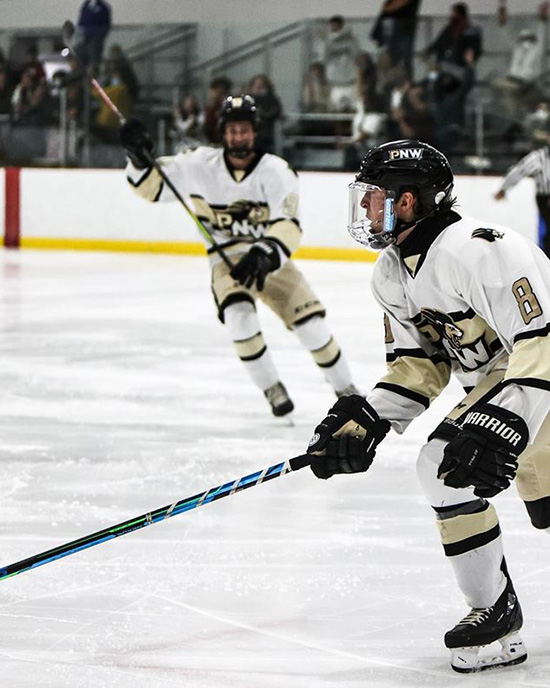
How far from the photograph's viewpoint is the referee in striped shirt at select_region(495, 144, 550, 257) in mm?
8664

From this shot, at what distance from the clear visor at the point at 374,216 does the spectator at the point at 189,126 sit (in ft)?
27.6

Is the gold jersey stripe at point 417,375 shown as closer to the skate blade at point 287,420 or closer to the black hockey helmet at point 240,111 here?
the skate blade at point 287,420

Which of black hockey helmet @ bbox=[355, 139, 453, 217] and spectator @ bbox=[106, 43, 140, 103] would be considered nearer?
black hockey helmet @ bbox=[355, 139, 453, 217]

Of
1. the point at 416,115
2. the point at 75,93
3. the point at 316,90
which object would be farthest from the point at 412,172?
the point at 75,93

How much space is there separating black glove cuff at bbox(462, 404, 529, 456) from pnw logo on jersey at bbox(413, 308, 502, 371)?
222 millimetres

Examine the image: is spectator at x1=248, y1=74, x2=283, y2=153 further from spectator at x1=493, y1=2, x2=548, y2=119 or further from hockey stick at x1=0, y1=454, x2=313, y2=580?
hockey stick at x1=0, y1=454, x2=313, y2=580

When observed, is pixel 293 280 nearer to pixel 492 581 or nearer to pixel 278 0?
pixel 492 581

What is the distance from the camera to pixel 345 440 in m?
2.28

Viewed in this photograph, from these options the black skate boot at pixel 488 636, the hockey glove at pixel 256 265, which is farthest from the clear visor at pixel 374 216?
the hockey glove at pixel 256 265

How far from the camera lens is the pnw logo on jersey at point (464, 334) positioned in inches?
91.3

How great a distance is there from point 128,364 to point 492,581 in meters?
3.60

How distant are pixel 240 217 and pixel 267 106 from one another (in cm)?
569

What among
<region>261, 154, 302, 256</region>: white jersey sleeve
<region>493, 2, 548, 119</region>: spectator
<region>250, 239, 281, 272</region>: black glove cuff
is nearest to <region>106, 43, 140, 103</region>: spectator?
<region>493, 2, 548, 119</region>: spectator

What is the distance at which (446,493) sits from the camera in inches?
89.0
